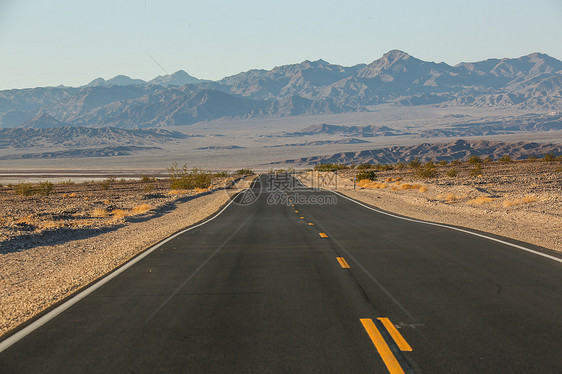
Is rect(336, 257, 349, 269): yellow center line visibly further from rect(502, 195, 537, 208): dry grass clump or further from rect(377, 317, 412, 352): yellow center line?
rect(502, 195, 537, 208): dry grass clump

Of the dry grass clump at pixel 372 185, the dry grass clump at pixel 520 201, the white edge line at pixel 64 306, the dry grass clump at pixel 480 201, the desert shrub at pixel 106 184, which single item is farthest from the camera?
the desert shrub at pixel 106 184

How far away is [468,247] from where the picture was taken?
1206 centimetres

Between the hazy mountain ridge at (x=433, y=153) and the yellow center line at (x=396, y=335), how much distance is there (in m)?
160

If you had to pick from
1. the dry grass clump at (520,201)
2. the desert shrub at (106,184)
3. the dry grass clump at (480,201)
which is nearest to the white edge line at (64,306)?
the dry grass clump at (520,201)

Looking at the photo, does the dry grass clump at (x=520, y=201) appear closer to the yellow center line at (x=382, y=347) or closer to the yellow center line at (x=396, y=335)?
the yellow center line at (x=396, y=335)

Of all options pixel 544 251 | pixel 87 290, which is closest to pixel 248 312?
pixel 87 290

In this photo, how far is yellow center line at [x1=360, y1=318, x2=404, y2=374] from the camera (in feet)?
15.8

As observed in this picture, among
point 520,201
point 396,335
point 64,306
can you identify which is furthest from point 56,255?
point 520,201

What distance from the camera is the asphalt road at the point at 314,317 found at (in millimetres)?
5016

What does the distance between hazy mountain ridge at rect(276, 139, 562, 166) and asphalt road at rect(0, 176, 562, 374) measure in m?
157

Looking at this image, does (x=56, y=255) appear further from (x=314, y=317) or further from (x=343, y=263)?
(x=314, y=317)

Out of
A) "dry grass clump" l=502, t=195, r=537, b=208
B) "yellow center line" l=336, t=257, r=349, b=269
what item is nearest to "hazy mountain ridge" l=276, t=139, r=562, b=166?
"dry grass clump" l=502, t=195, r=537, b=208

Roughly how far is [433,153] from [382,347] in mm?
175720

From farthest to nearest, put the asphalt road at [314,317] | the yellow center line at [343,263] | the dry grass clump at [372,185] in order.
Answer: the dry grass clump at [372,185], the yellow center line at [343,263], the asphalt road at [314,317]
